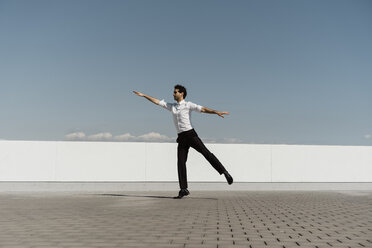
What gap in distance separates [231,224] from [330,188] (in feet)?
27.2

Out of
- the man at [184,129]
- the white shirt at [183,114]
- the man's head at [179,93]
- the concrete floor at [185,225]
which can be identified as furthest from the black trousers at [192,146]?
the concrete floor at [185,225]

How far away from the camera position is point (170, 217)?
18.8 ft

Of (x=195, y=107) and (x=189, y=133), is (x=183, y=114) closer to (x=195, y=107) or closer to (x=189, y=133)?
(x=195, y=107)

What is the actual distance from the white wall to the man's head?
4704 millimetres

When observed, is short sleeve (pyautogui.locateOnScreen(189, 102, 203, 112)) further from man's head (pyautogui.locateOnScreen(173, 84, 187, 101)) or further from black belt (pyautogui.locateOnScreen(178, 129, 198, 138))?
black belt (pyautogui.locateOnScreen(178, 129, 198, 138))

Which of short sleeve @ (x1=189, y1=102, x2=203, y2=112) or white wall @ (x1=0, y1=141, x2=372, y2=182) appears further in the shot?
white wall @ (x1=0, y1=141, x2=372, y2=182)

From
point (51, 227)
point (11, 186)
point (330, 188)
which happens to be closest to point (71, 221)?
point (51, 227)

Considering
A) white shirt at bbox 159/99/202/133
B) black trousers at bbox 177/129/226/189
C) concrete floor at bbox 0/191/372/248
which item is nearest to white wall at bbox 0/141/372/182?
black trousers at bbox 177/129/226/189

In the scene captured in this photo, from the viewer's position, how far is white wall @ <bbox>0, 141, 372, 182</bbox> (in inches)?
513

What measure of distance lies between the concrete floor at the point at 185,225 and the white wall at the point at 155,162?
5715 millimetres

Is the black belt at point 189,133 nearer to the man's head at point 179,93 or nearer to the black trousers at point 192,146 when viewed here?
the black trousers at point 192,146

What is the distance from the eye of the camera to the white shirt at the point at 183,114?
843 cm

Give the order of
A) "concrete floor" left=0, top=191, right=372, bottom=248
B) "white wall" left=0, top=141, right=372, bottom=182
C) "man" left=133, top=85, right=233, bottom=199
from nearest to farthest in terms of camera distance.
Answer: "concrete floor" left=0, top=191, right=372, bottom=248, "man" left=133, top=85, right=233, bottom=199, "white wall" left=0, top=141, right=372, bottom=182

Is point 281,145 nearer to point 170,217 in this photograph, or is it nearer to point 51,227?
point 170,217
